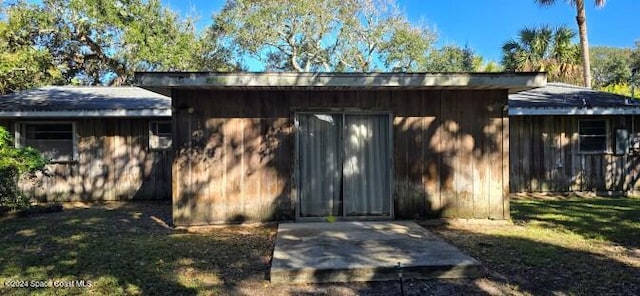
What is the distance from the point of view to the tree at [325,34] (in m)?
26.2

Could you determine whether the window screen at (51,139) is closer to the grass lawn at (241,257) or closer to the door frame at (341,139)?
the grass lawn at (241,257)

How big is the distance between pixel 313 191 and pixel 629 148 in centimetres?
874

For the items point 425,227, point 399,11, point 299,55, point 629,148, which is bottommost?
point 425,227

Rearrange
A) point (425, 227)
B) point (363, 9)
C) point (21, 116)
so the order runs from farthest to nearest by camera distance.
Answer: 1. point (363, 9)
2. point (21, 116)
3. point (425, 227)

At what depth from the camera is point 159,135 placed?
11586 millimetres

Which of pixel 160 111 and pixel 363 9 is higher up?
pixel 363 9

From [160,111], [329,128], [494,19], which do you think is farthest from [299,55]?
[329,128]

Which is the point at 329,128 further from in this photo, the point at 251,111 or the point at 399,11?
the point at 399,11

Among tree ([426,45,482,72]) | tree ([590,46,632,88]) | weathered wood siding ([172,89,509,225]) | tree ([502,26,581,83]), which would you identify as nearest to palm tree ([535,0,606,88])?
tree ([502,26,581,83])

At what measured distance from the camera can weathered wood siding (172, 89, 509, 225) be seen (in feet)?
25.1

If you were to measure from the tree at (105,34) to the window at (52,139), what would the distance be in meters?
8.92

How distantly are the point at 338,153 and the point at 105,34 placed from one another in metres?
16.9

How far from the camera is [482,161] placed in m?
7.94

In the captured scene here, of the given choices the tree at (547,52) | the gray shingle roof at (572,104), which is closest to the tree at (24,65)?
the gray shingle roof at (572,104)
